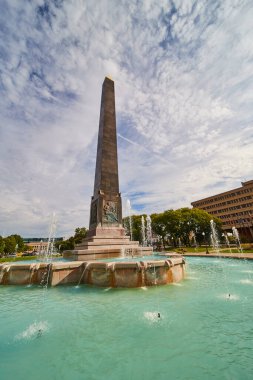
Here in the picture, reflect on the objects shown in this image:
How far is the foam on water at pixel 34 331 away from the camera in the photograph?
3595mm

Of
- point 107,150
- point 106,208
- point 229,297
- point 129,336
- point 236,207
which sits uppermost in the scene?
point 236,207

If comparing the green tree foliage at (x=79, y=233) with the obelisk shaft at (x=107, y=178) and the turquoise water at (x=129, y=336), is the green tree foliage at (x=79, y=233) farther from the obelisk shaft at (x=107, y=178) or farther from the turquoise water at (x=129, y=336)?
the turquoise water at (x=129, y=336)

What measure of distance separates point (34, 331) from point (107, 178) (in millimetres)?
14052

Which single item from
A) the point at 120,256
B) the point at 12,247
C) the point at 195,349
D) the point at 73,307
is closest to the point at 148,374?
the point at 195,349

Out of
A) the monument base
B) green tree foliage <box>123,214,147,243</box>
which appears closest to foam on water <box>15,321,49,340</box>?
the monument base

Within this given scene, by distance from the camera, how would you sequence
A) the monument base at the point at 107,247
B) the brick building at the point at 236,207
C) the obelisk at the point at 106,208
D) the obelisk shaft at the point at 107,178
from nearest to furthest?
the monument base at the point at 107,247 < the obelisk at the point at 106,208 < the obelisk shaft at the point at 107,178 < the brick building at the point at 236,207

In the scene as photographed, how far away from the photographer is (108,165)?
17828mm

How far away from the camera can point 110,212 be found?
52.6 feet

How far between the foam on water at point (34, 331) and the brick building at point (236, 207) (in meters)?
67.8

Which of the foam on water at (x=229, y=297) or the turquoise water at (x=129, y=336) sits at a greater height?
the foam on water at (x=229, y=297)

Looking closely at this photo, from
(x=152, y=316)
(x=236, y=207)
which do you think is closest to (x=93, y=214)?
(x=152, y=316)

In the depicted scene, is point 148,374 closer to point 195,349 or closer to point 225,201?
point 195,349

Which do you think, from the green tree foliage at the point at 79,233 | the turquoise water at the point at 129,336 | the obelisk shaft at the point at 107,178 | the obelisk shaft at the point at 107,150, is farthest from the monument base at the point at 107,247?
the green tree foliage at the point at 79,233

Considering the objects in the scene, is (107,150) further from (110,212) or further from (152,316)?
(152,316)
